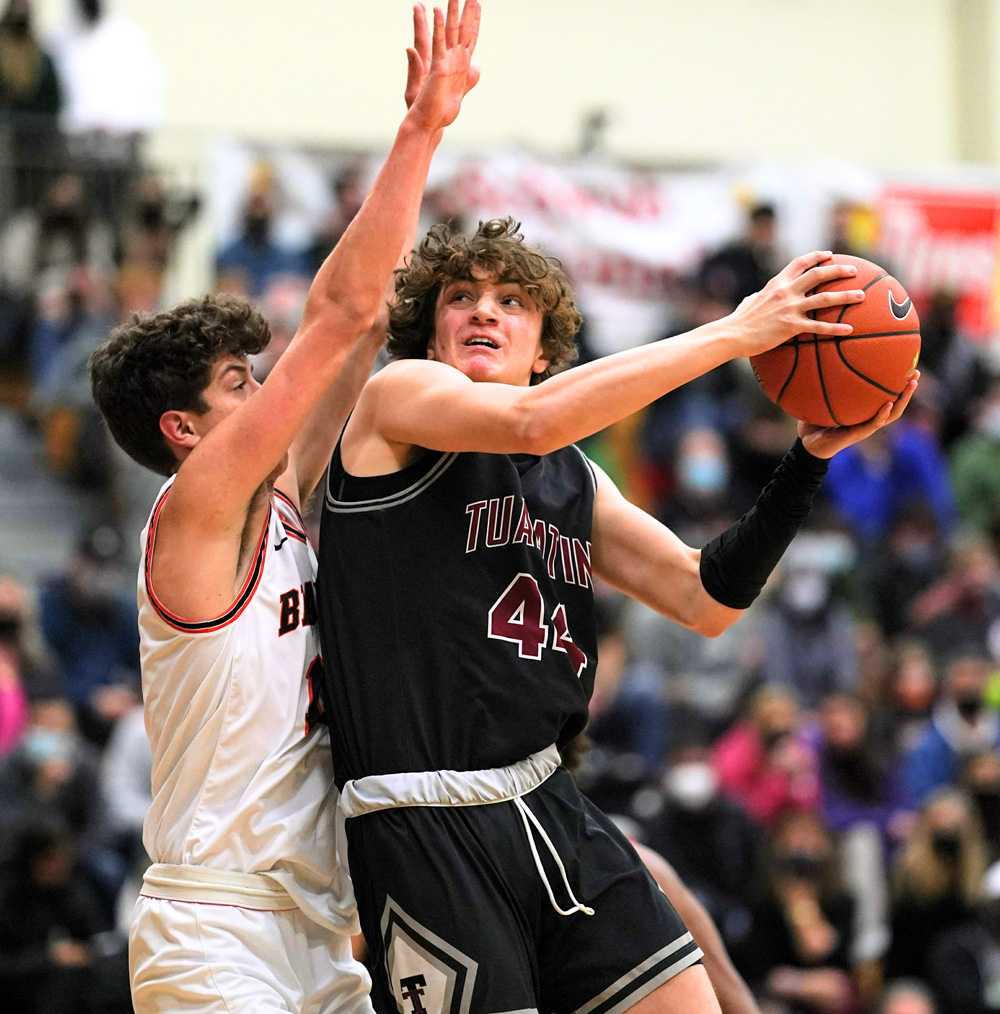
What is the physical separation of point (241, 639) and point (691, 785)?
6189mm

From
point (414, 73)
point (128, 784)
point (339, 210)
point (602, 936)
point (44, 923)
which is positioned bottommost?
point (44, 923)

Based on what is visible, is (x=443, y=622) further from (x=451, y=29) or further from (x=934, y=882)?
(x=934, y=882)

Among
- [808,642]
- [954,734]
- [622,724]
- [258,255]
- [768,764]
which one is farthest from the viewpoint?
[258,255]

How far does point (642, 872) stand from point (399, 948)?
634 mm

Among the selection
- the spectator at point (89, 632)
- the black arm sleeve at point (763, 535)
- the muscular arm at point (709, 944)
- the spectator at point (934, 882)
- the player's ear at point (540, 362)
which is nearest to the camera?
the black arm sleeve at point (763, 535)

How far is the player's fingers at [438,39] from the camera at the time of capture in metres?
4.54

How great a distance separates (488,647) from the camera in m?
4.55

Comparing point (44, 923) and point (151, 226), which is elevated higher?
point (151, 226)

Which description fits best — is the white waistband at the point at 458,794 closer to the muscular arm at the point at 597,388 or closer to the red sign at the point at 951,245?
the muscular arm at the point at 597,388

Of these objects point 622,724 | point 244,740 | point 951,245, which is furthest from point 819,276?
point 951,245

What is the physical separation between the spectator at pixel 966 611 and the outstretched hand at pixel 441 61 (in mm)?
9018

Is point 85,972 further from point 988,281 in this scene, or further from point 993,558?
point 988,281

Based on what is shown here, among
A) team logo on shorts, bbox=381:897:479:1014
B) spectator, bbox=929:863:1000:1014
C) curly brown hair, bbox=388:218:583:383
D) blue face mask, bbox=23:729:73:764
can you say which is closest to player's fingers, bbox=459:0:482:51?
curly brown hair, bbox=388:218:583:383

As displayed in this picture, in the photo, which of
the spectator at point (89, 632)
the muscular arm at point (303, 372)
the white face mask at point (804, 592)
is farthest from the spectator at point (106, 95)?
the muscular arm at point (303, 372)
